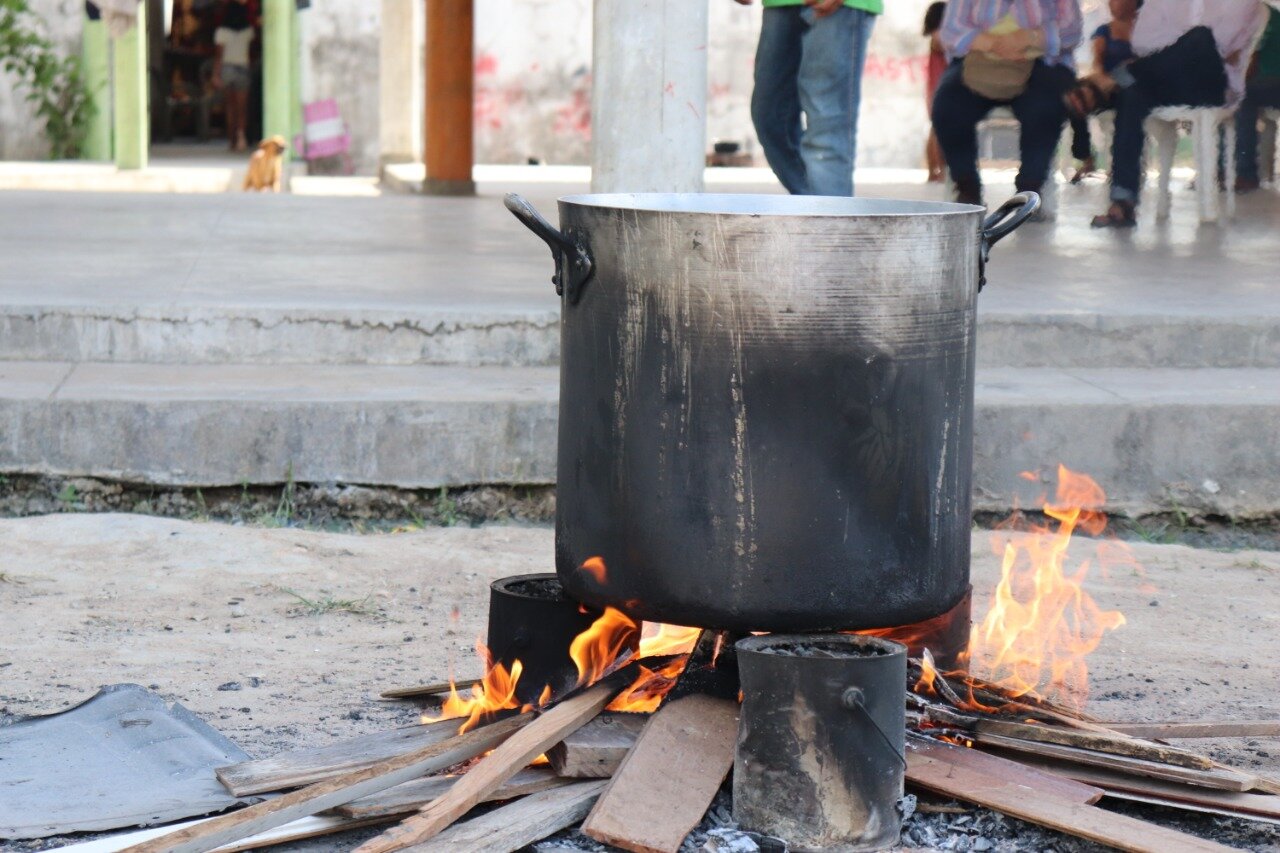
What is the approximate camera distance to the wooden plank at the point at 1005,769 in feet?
8.15

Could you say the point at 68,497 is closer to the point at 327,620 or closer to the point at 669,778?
the point at 327,620

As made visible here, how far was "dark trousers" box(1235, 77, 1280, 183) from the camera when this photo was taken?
984 cm

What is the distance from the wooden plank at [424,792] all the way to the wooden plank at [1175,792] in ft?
2.73

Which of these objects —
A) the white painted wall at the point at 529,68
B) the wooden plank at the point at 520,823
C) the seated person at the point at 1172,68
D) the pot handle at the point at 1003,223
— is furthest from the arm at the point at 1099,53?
the white painted wall at the point at 529,68

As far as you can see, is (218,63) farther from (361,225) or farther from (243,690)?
(243,690)

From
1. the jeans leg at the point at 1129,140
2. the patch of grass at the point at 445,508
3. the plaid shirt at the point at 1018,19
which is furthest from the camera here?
the jeans leg at the point at 1129,140

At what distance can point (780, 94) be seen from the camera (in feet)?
20.4

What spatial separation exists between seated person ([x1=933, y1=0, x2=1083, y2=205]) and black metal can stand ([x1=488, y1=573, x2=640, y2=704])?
5.65 m

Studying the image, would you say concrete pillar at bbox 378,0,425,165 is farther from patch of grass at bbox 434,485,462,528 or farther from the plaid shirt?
patch of grass at bbox 434,485,462,528

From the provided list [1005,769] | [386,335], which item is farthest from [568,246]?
[386,335]

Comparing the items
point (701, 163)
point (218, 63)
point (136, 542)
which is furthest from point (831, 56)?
point (218, 63)

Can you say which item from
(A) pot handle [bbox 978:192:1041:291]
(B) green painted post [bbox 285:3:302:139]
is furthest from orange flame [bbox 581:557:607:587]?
(B) green painted post [bbox 285:3:302:139]

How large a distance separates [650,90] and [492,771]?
3.73m

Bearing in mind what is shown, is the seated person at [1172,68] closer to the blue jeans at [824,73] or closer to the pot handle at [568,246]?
the blue jeans at [824,73]
